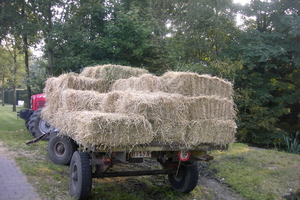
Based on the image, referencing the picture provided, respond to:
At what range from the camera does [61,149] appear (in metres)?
7.34

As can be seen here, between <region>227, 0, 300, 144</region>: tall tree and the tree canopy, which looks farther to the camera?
<region>227, 0, 300, 144</region>: tall tree

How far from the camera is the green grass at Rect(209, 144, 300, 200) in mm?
6675

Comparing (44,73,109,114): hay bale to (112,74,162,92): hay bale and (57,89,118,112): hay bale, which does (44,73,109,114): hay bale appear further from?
(112,74,162,92): hay bale

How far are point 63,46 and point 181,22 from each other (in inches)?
285

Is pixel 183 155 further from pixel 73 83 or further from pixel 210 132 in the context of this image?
pixel 73 83


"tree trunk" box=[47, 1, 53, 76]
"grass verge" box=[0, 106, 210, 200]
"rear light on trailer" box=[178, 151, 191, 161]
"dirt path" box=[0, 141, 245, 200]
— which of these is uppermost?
"tree trunk" box=[47, 1, 53, 76]

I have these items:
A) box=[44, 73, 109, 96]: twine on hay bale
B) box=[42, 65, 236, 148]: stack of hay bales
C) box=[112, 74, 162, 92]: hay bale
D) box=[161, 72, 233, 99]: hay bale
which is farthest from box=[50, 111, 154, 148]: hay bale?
box=[44, 73, 109, 96]: twine on hay bale

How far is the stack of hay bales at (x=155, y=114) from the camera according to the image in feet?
14.7

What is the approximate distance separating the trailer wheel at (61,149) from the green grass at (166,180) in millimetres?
174

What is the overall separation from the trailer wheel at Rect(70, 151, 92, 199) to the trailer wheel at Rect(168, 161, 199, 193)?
1908 mm

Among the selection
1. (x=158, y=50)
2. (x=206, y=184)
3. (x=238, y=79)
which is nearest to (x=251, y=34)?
(x=238, y=79)

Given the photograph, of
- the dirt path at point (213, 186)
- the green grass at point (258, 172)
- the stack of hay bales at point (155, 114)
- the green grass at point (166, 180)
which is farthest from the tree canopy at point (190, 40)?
the stack of hay bales at point (155, 114)

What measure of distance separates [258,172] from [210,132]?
10.9ft

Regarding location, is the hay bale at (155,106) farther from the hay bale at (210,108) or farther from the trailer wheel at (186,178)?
the trailer wheel at (186,178)
